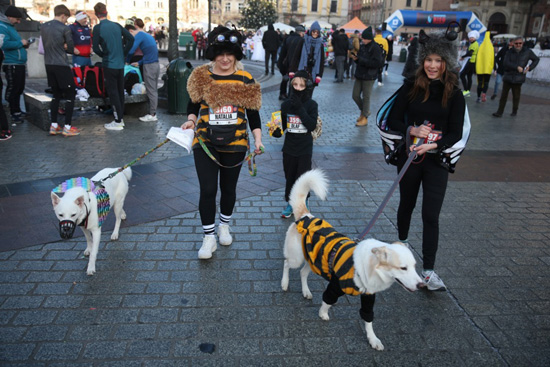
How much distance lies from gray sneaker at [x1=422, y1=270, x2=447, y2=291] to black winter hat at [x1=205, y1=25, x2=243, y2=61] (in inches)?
101

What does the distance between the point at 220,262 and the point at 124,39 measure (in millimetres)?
6578

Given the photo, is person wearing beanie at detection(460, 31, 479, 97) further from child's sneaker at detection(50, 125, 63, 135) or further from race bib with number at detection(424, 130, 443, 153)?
child's sneaker at detection(50, 125, 63, 135)

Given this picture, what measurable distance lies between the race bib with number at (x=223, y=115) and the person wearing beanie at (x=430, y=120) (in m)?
1.40

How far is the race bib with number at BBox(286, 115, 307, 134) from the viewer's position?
4.41 m

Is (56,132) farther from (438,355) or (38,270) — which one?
(438,355)

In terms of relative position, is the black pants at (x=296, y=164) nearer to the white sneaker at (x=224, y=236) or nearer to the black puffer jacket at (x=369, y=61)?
the white sneaker at (x=224, y=236)

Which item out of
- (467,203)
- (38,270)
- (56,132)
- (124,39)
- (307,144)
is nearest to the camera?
(38,270)

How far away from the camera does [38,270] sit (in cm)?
351

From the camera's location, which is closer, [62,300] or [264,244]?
[62,300]

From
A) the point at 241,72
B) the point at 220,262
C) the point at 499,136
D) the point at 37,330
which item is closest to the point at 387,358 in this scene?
the point at 220,262

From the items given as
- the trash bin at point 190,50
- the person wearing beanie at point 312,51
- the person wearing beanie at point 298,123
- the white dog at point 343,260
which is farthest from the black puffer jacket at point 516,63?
the trash bin at point 190,50

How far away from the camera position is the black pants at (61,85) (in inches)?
292

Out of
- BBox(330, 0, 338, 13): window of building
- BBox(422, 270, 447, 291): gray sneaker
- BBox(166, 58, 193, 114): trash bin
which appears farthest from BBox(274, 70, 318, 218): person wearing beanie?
BBox(330, 0, 338, 13): window of building

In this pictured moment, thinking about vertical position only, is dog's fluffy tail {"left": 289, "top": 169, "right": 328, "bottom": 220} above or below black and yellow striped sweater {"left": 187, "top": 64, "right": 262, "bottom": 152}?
below
